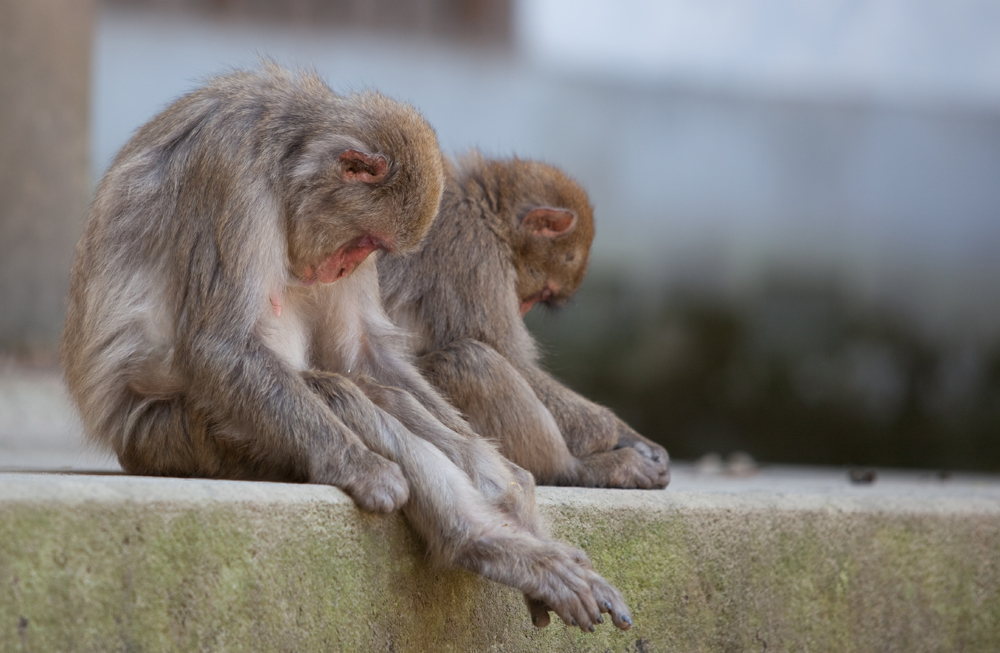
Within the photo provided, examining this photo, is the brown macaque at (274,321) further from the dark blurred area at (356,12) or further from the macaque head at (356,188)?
the dark blurred area at (356,12)

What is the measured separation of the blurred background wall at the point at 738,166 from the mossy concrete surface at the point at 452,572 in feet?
20.9

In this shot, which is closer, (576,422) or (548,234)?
(576,422)

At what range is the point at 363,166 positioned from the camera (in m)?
2.85

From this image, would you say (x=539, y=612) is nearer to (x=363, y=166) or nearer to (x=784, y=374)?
(x=363, y=166)

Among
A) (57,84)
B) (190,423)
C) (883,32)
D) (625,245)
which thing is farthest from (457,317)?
(883,32)

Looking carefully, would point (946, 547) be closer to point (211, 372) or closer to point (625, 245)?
point (211, 372)

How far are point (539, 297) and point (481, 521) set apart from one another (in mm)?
1757

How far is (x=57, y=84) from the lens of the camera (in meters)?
7.02

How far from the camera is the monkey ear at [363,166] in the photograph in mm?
2832

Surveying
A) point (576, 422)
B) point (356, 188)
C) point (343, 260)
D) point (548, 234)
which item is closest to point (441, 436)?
point (343, 260)

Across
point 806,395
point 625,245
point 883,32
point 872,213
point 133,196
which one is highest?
Answer: point 883,32

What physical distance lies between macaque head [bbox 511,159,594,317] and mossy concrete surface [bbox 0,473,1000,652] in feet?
3.87

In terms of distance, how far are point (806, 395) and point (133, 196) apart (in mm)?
9680

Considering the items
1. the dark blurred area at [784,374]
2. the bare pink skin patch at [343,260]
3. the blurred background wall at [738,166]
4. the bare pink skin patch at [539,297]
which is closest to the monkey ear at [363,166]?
the bare pink skin patch at [343,260]
